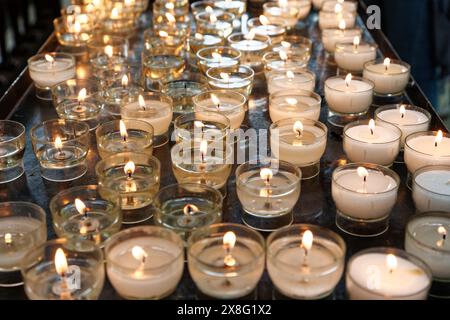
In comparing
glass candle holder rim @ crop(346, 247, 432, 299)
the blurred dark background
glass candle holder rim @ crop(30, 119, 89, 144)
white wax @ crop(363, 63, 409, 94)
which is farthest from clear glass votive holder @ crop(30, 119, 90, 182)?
the blurred dark background

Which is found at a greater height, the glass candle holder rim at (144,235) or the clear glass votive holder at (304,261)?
the glass candle holder rim at (144,235)

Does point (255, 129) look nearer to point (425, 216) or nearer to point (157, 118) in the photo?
point (157, 118)

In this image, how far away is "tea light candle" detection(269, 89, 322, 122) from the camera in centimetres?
220

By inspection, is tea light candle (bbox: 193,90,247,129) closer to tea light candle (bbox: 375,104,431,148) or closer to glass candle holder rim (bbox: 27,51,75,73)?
tea light candle (bbox: 375,104,431,148)

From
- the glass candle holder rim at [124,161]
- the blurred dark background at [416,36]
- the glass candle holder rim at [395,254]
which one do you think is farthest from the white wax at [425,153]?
the blurred dark background at [416,36]

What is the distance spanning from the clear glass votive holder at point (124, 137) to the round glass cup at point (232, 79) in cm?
38

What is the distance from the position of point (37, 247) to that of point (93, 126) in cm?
81

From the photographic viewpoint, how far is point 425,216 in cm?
166

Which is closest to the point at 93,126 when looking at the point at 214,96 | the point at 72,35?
the point at 214,96

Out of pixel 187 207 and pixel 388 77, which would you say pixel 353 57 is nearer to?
pixel 388 77

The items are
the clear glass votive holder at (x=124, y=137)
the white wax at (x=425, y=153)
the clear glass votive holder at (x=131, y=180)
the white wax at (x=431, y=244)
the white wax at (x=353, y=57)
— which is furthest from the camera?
the white wax at (x=353, y=57)

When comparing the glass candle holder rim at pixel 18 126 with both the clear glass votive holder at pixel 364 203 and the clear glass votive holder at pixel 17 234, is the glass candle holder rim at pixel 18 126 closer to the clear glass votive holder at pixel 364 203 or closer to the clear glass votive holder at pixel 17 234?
the clear glass votive holder at pixel 17 234

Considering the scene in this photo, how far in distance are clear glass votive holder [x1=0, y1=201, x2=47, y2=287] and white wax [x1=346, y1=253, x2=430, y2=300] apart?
0.69 metres

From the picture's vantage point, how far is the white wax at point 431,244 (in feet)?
4.99
